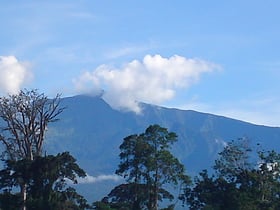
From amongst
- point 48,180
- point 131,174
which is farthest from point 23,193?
point 131,174

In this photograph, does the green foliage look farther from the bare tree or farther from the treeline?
the bare tree

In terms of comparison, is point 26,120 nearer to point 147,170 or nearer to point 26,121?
point 26,121

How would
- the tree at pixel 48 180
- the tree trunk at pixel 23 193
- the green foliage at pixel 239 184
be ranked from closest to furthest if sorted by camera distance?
1. the tree at pixel 48 180
2. the tree trunk at pixel 23 193
3. the green foliage at pixel 239 184

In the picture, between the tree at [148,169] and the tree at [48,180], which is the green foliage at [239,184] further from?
the tree at [48,180]

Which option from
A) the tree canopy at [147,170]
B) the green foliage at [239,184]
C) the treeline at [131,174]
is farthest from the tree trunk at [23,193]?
the green foliage at [239,184]

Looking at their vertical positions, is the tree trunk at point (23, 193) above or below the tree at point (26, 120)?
below

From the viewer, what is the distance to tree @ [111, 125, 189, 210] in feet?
199

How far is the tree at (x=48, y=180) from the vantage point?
51.1 m

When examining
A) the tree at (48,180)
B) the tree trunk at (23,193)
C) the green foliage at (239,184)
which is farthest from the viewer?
the green foliage at (239,184)

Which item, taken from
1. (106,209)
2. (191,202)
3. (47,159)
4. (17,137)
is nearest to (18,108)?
(17,137)

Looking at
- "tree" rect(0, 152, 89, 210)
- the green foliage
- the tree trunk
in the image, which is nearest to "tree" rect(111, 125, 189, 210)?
the green foliage

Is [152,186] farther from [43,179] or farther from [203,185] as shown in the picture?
[43,179]

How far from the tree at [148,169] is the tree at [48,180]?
884 centimetres

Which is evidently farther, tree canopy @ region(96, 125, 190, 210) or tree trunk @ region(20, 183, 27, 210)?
tree canopy @ region(96, 125, 190, 210)
